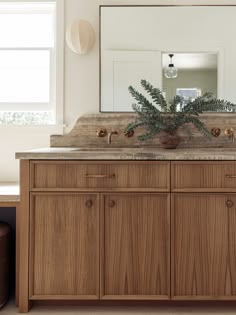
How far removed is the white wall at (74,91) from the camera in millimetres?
2840

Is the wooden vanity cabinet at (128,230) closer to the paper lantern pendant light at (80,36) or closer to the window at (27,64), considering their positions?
the window at (27,64)

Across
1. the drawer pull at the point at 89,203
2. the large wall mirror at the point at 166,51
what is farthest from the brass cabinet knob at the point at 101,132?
the drawer pull at the point at 89,203

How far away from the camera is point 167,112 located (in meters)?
2.58

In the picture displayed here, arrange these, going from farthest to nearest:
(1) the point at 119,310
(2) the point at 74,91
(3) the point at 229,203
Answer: (2) the point at 74,91 → (1) the point at 119,310 → (3) the point at 229,203

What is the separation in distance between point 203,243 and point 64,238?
0.74 m

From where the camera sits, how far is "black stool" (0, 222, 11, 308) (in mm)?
2281

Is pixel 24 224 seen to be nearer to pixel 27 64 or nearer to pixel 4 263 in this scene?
pixel 4 263

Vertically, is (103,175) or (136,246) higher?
(103,175)

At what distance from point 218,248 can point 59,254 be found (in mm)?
850

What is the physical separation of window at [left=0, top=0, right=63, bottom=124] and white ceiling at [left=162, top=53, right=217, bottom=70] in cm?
86

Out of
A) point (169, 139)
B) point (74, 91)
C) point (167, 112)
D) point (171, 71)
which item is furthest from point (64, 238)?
point (171, 71)

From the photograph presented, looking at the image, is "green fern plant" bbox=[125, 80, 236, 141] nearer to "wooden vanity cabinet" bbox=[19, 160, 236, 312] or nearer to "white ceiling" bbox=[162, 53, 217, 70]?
"white ceiling" bbox=[162, 53, 217, 70]

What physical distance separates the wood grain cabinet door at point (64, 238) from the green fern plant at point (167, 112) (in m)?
0.62

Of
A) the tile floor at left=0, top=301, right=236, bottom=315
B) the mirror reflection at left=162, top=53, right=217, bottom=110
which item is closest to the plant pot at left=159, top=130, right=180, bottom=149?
the mirror reflection at left=162, top=53, right=217, bottom=110
